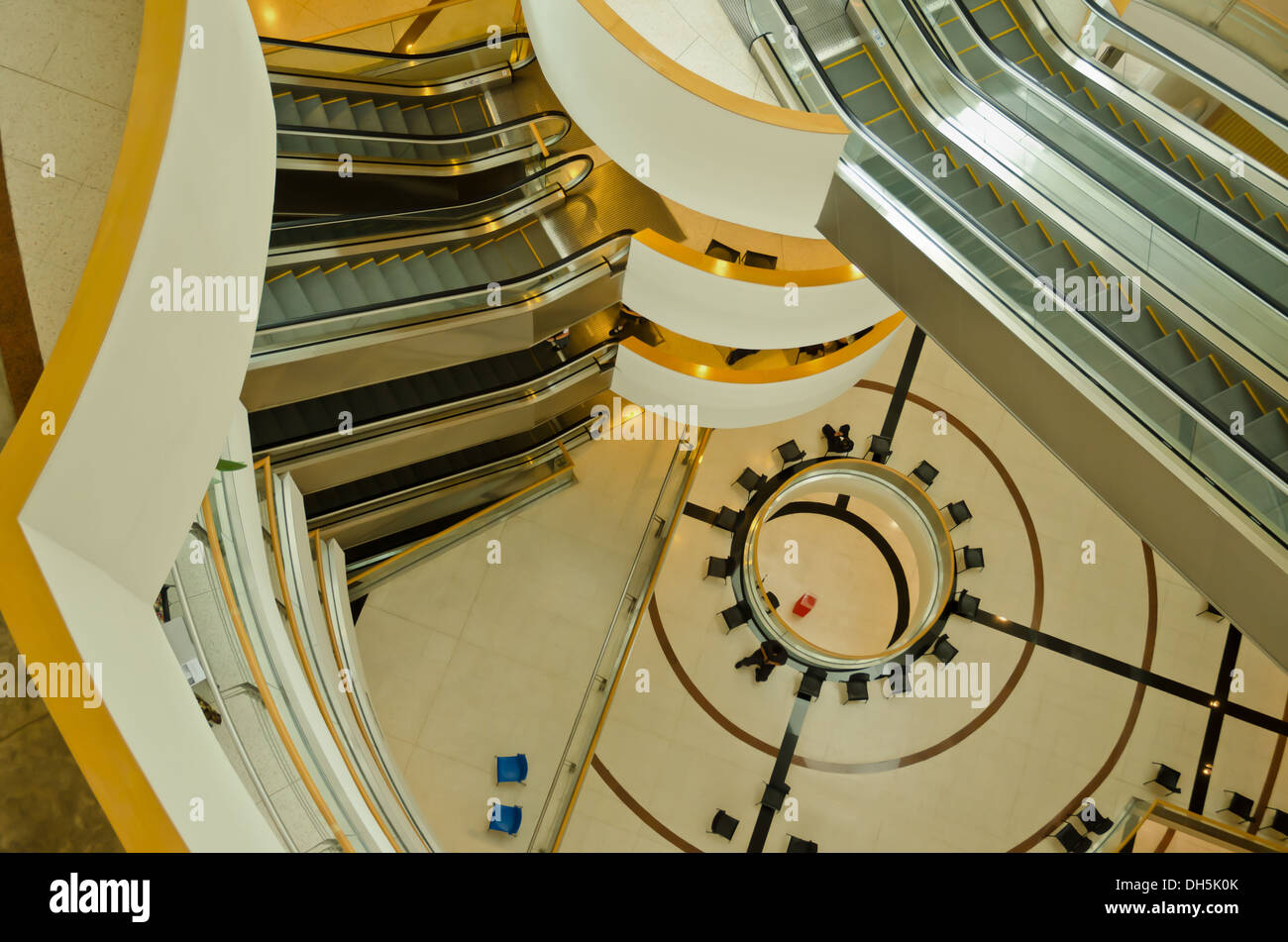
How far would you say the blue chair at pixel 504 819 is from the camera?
10516 mm

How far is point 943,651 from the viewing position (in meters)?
12.2

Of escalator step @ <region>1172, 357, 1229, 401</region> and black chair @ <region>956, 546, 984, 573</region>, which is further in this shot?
black chair @ <region>956, 546, 984, 573</region>

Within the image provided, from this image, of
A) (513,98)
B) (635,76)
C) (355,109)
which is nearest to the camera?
(635,76)

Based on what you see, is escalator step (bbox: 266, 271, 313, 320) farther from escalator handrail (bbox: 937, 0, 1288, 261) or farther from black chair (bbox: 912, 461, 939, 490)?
black chair (bbox: 912, 461, 939, 490)

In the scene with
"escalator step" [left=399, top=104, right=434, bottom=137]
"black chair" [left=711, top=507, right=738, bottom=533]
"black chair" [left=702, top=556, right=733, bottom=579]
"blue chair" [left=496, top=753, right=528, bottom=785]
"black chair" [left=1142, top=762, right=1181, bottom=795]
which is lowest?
"black chair" [left=1142, top=762, right=1181, bottom=795]

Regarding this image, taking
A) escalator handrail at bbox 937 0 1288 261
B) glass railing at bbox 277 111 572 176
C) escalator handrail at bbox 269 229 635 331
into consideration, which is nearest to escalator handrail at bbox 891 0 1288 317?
escalator handrail at bbox 937 0 1288 261

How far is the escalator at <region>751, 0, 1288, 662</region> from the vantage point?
17.3 ft

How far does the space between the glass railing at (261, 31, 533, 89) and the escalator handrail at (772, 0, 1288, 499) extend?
3.82 meters

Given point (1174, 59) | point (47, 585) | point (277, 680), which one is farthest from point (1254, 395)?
point (47, 585)

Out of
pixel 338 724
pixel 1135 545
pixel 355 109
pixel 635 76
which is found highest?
pixel 355 109

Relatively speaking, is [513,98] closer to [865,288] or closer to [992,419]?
[865,288]

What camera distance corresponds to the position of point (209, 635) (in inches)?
186
